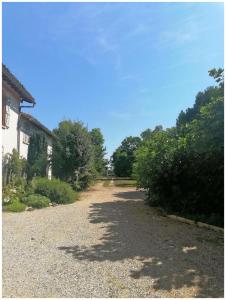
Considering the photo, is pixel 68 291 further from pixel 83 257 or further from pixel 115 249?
pixel 115 249

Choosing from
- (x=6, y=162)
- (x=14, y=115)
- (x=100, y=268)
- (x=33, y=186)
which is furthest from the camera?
(x=14, y=115)

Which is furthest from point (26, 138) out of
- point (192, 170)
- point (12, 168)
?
point (192, 170)

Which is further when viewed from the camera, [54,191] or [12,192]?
[54,191]

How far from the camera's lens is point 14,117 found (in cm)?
1712

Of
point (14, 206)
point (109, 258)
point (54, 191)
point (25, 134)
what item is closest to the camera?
point (109, 258)

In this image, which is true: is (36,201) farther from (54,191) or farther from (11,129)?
(11,129)

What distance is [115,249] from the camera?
22.4 feet

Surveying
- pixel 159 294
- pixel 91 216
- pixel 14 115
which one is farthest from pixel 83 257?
pixel 14 115

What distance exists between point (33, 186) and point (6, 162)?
6.90 feet

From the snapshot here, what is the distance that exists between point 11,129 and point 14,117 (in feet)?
2.99

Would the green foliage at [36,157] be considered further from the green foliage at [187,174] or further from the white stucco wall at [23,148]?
the green foliage at [187,174]

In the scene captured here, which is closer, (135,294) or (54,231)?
(135,294)

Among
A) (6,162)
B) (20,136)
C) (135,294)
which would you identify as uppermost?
(20,136)

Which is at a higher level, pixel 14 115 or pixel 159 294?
pixel 14 115
